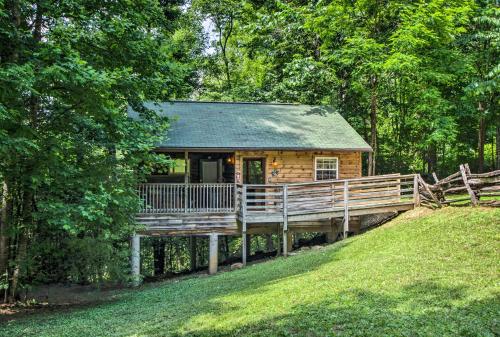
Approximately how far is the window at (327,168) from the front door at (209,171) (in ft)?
17.4

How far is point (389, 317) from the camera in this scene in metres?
6.43

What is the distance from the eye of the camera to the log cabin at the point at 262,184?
52.4ft

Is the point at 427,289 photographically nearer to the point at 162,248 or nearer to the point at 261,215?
the point at 261,215

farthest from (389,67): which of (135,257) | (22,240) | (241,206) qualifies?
(22,240)

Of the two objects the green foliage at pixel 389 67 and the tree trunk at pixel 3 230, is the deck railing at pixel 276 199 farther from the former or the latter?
the tree trunk at pixel 3 230

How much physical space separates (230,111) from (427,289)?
13965 millimetres

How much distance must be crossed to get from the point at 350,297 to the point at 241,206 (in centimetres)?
903

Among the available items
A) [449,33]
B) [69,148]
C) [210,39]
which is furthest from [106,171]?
[210,39]

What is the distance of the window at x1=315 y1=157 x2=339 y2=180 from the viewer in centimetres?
1814

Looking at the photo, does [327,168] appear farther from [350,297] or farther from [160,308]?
[350,297]

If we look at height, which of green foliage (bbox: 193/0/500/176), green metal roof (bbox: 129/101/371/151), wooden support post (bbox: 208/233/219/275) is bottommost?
wooden support post (bbox: 208/233/219/275)

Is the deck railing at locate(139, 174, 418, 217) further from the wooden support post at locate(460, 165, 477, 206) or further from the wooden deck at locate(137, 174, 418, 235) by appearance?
the wooden support post at locate(460, 165, 477, 206)

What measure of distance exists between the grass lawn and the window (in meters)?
4.94

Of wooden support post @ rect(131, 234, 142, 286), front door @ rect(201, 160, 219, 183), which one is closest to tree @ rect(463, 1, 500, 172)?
front door @ rect(201, 160, 219, 183)
